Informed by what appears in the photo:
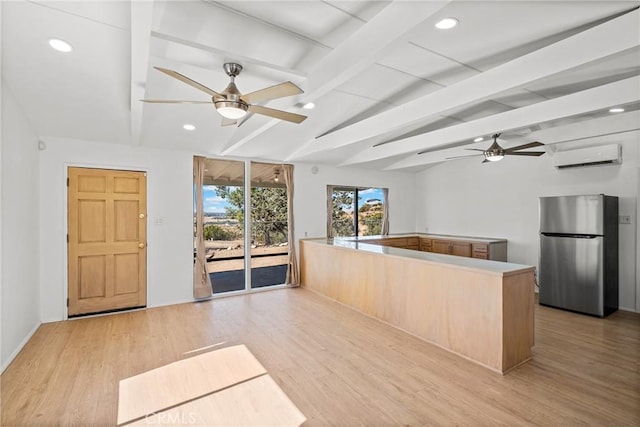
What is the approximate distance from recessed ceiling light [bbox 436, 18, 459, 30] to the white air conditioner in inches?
146

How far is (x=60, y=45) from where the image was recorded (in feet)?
7.74

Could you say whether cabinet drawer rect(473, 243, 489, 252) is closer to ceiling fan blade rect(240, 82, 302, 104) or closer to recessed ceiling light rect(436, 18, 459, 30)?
recessed ceiling light rect(436, 18, 459, 30)

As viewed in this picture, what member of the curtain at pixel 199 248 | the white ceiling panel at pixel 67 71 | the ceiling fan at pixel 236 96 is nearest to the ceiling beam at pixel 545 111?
the ceiling fan at pixel 236 96

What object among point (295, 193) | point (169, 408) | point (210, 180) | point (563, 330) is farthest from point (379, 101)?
point (169, 408)

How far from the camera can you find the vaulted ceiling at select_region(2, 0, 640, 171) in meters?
2.10

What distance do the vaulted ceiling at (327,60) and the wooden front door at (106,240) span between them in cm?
68

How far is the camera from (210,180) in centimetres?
528

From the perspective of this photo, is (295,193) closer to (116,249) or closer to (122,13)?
(116,249)

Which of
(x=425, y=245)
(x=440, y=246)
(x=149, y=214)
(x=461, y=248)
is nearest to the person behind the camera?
(x=149, y=214)

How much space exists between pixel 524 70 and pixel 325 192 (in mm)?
4106

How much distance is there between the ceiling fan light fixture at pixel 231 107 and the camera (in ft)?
7.47

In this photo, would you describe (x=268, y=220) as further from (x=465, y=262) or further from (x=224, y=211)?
(x=465, y=262)

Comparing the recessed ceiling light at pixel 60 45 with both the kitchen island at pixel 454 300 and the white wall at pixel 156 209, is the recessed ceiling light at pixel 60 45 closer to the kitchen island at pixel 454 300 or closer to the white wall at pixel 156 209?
the white wall at pixel 156 209

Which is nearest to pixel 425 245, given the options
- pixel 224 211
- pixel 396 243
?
pixel 396 243
